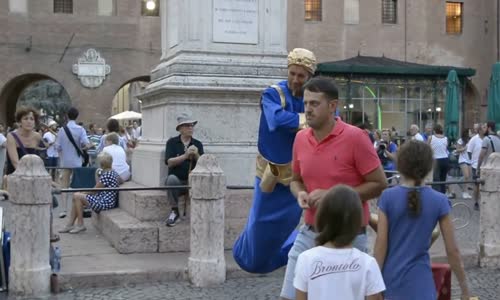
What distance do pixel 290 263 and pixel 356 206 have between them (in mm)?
1040

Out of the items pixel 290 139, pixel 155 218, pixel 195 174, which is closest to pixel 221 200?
pixel 195 174

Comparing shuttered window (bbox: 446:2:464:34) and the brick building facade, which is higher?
shuttered window (bbox: 446:2:464:34)

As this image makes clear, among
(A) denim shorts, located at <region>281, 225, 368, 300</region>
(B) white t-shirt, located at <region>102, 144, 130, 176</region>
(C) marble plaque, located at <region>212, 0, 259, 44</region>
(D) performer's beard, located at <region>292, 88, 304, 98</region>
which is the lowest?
(A) denim shorts, located at <region>281, 225, 368, 300</region>

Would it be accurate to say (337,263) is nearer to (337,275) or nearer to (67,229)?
(337,275)

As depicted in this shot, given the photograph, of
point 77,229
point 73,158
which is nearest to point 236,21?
point 77,229

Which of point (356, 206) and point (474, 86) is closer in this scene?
point (356, 206)

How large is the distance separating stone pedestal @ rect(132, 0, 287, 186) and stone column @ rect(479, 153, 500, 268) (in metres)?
2.90

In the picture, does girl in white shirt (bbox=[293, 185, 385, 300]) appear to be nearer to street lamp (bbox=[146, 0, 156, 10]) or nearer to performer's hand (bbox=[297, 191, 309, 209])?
performer's hand (bbox=[297, 191, 309, 209])

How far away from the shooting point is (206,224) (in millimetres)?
7680

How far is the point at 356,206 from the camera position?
348 centimetres

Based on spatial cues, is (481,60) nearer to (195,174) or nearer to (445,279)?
(195,174)

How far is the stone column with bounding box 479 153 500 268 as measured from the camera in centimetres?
894

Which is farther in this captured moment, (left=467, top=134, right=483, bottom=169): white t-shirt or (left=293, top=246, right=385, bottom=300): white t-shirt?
(left=467, top=134, right=483, bottom=169): white t-shirt

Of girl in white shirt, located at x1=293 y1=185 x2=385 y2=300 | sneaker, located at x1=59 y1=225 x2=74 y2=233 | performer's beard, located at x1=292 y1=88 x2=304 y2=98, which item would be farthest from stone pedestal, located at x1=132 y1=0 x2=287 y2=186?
girl in white shirt, located at x1=293 y1=185 x2=385 y2=300
